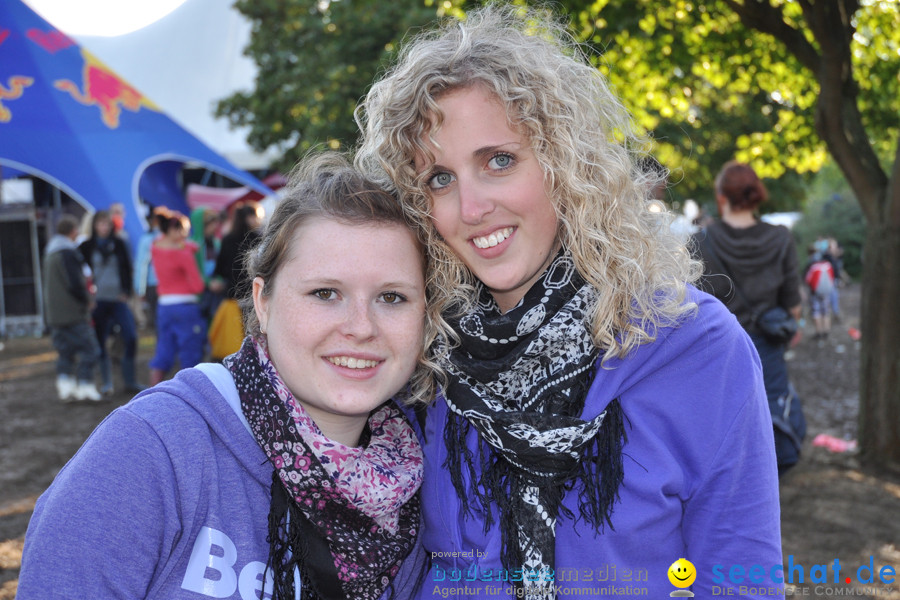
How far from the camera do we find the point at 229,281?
776 centimetres

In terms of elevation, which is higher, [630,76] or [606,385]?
[630,76]

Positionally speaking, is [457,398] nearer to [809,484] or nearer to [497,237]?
[497,237]

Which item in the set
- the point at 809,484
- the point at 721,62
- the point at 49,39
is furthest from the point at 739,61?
the point at 49,39

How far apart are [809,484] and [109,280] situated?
7.56 metres

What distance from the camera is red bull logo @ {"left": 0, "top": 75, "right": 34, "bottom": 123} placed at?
1145cm

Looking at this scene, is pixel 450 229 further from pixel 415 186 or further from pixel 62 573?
pixel 62 573

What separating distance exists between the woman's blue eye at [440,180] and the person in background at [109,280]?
783 cm

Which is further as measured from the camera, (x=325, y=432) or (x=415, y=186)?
(x=415, y=186)

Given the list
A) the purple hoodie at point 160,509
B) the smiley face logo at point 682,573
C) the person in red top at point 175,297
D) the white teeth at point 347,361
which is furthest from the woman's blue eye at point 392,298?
the person in red top at point 175,297

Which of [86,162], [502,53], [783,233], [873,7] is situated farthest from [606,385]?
[86,162]

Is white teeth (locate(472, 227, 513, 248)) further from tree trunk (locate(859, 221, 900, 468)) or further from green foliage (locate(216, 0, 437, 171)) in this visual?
green foliage (locate(216, 0, 437, 171))

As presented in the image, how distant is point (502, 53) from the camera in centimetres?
214

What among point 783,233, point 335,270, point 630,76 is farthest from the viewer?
point 630,76

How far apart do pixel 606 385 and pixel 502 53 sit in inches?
36.9
